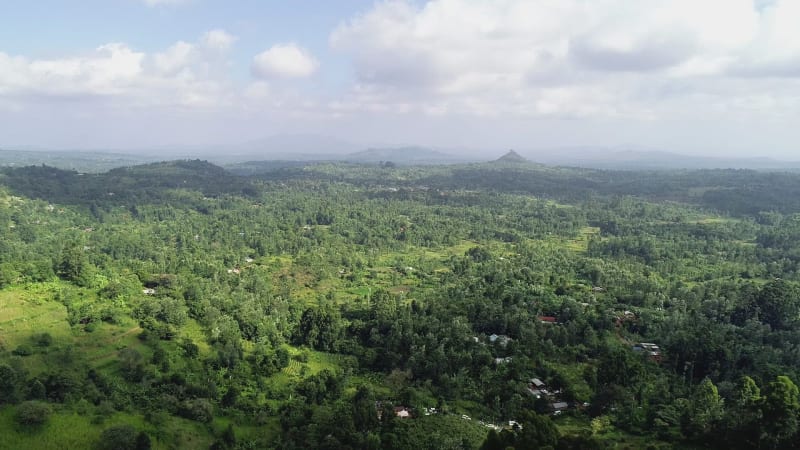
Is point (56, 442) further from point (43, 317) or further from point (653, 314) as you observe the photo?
point (653, 314)

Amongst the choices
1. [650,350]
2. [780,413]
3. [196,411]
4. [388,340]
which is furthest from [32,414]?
[650,350]

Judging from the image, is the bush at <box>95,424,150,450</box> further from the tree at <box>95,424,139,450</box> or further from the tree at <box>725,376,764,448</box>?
the tree at <box>725,376,764,448</box>

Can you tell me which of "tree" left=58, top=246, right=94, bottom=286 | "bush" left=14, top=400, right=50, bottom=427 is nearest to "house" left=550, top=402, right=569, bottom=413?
"bush" left=14, top=400, right=50, bottom=427

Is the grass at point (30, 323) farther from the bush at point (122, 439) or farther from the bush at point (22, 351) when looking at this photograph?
the bush at point (122, 439)

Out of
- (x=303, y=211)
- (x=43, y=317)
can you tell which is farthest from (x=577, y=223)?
(x=43, y=317)

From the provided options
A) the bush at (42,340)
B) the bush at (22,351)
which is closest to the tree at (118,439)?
the bush at (22,351)
